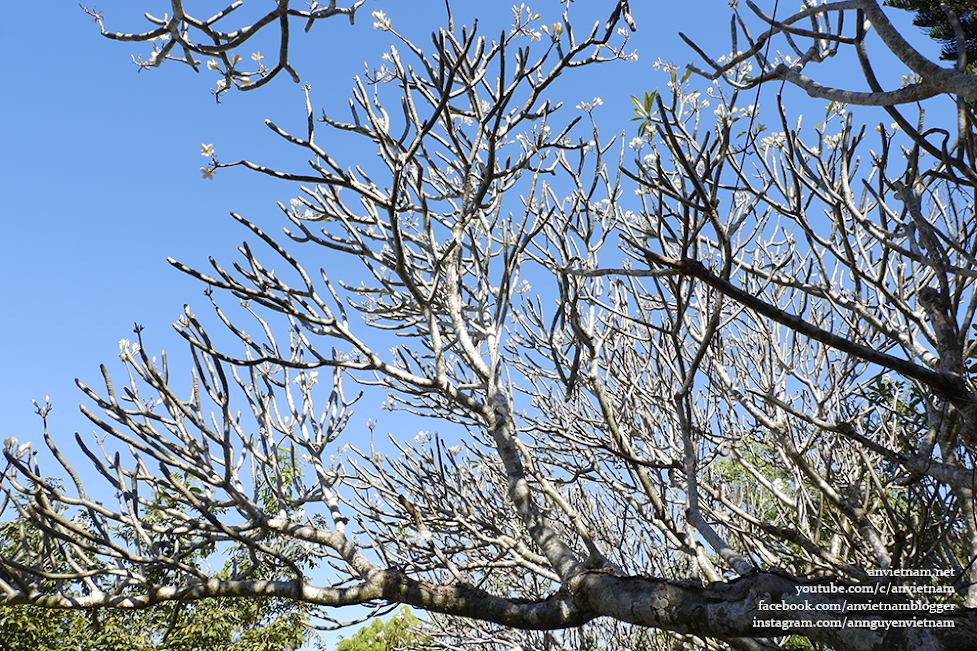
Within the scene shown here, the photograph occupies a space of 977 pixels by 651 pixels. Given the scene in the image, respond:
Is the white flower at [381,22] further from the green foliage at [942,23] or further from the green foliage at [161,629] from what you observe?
the green foliage at [161,629]

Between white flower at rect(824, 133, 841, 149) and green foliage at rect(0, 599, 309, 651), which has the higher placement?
white flower at rect(824, 133, 841, 149)

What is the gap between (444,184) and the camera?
3711 mm

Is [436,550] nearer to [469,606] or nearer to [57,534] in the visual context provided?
[469,606]

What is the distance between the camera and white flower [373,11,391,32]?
328 cm

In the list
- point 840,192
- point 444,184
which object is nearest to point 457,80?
point 444,184

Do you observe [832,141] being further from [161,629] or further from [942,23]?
[161,629]

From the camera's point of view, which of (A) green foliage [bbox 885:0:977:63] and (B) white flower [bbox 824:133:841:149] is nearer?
(A) green foliage [bbox 885:0:977:63]

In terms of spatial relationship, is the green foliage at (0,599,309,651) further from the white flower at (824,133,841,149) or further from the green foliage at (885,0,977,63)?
the green foliage at (885,0,977,63)

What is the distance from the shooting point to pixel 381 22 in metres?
3.29

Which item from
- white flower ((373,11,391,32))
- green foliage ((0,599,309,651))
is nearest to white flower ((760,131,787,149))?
white flower ((373,11,391,32))

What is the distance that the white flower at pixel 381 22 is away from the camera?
328 centimetres

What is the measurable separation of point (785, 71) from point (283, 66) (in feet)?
5.25

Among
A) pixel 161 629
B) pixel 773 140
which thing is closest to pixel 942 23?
pixel 773 140

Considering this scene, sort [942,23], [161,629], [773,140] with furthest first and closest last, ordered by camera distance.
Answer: [161,629]
[773,140]
[942,23]
